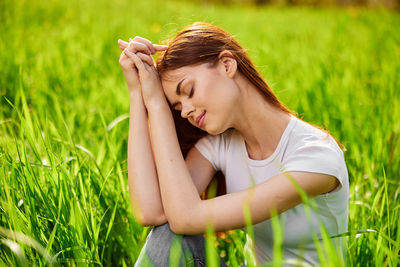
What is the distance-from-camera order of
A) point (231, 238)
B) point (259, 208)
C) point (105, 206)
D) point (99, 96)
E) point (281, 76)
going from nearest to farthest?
point (259, 208) < point (105, 206) < point (231, 238) < point (99, 96) < point (281, 76)

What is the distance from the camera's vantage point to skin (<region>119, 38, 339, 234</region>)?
1.12m

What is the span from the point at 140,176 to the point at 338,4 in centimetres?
1580

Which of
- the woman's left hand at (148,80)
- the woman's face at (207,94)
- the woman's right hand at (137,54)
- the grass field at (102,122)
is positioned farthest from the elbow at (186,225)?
the woman's right hand at (137,54)

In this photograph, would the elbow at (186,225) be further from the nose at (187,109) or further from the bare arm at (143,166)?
the nose at (187,109)

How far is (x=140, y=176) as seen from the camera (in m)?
1.31

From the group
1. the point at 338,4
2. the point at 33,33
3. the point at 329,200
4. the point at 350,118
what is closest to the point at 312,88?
the point at 350,118

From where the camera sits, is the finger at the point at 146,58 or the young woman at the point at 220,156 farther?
the finger at the point at 146,58

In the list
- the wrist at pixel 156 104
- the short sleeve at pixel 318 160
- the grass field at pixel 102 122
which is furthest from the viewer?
the wrist at pixel 156 104

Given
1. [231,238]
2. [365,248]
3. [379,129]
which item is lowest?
[231,238]

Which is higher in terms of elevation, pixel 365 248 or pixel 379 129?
pixel 379 129

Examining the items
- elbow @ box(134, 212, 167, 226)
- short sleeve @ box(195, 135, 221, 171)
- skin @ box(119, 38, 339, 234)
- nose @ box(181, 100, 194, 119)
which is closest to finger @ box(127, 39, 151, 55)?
skin @ box(119, 38, 339, 234)

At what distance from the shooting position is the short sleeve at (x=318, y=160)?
1104 millimetres

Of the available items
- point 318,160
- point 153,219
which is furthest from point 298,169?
point 153,219

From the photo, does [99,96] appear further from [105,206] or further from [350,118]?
[350,118]
